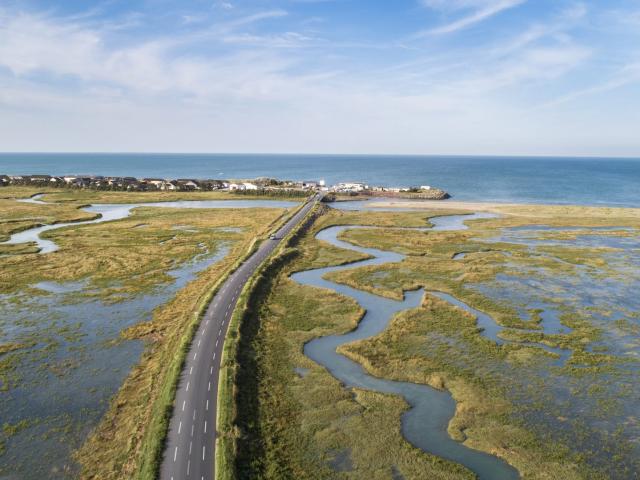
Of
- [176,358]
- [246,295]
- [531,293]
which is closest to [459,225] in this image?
[531,293]

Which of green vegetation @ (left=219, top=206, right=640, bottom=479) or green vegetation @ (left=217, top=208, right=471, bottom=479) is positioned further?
green vegetation @ (left=219, top=206, right=640, bottom=479)

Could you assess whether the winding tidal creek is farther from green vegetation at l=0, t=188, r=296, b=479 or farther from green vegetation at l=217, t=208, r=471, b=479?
green vegetation at l=0, t=188, r=296, b=479

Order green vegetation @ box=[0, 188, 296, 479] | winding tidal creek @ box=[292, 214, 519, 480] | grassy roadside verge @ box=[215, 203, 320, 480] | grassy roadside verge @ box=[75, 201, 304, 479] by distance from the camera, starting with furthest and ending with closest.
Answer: green vegetation @ box=[0, 188, 296, 479], winding tidal creek @ box=[292, 214, 519, 480], grassy roadside verge @ box=[215, 203, 320, 480], grassy roadside verge @ box=[75, 201, 304, 479]

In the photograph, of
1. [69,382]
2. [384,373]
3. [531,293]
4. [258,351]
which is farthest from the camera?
[531,293]

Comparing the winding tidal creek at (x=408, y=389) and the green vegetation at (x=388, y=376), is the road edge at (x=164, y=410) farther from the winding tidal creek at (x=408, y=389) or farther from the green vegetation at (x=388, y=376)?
the winding tidal creek at (x=408, y=389)

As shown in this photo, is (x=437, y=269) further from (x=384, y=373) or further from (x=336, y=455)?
(x=336, y=455)

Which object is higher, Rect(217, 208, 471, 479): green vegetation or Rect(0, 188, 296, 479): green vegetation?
Rect(0, 188, 296, 479): green vegetation

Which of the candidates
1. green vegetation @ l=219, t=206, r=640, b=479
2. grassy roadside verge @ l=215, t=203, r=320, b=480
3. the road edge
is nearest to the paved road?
the road edge
